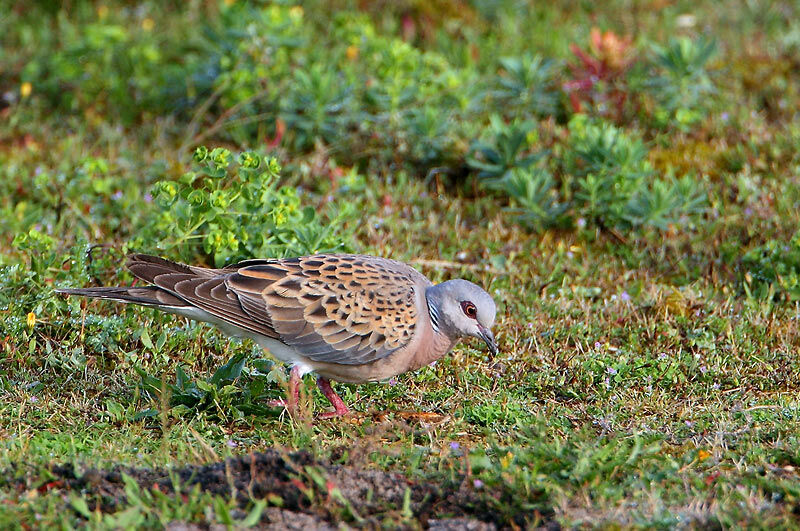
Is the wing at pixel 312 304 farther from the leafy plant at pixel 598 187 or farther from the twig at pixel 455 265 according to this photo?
the leafy plant at pixel 598 187

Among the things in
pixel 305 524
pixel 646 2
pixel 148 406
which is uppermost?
pixel 646 2

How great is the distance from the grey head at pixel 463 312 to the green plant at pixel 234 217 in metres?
1.22

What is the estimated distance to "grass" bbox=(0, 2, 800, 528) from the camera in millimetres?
4270

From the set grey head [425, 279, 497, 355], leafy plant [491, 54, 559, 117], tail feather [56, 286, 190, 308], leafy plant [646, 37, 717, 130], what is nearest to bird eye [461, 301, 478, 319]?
grey head [425, 279, 497, 355]

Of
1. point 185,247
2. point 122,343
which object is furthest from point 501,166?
point 122,343

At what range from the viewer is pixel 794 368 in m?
5.88

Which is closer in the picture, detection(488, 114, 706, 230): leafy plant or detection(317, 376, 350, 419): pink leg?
detection(317, 376, 350, 419): pink leg

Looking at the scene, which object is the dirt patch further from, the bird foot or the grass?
the bird foot

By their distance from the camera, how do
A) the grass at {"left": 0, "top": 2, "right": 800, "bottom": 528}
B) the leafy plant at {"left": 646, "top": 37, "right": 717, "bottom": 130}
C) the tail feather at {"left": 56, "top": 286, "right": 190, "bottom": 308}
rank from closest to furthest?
the grass at {"left": 0, "top": 2, "right": 800, "bottom": 528} < the tail feather at {"left": 56, "top": 286, "right": 190, "bottom": 308} < the leafy plant at {"left": 646, "top": 37, "right": 717, "bottom": 130}

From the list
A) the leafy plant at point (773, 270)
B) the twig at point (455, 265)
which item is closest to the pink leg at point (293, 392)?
the twig at point (455, 265)

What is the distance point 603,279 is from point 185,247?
9.02 feet

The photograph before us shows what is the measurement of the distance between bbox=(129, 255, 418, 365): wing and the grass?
297 mm

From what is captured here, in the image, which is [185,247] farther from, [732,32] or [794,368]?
[732,32]

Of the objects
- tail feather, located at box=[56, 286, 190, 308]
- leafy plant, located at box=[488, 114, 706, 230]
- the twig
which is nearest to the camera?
tail feather, located at box=[56, 286, 190, 308]
